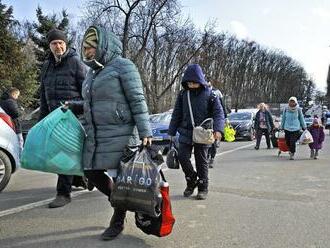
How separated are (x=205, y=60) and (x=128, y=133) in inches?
1655

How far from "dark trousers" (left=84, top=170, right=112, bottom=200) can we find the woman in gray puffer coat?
8 centimetres

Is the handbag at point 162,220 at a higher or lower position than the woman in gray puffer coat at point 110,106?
lower

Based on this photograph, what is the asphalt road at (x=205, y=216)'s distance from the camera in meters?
4.62

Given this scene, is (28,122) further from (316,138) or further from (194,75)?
(194,75)

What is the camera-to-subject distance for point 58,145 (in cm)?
481

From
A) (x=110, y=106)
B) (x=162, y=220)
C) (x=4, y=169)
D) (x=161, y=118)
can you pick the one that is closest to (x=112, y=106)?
(x=110, y=106)

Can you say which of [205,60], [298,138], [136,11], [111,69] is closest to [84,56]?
[111,69]

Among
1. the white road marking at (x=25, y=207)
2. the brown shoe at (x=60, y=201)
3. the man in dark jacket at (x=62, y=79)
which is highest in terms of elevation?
the man in dark jacket at (x=62, y=79)

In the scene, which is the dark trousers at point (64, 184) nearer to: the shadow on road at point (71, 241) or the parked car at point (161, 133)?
the shadow on road at point (71, 241)

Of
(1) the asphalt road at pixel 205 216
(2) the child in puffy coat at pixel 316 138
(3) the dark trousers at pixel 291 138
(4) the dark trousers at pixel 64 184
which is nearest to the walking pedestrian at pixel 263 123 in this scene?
(2) the child in puffy coat at pixel 316 138

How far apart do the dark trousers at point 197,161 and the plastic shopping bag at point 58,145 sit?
6.52ft

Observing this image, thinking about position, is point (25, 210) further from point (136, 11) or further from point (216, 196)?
point (136, 11)

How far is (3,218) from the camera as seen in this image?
549 cm

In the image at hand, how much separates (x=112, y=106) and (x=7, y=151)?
3.09 metres
